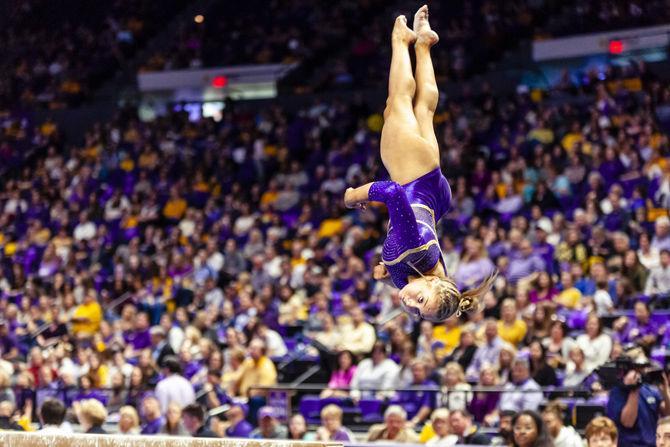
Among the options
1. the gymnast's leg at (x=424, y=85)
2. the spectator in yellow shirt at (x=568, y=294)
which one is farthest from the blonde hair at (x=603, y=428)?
the spectator in yellow shirt at (x=568, y=294)

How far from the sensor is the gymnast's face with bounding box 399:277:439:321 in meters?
5.67

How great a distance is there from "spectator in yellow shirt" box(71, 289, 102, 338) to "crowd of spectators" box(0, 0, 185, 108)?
7.79m

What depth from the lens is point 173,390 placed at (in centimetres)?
981

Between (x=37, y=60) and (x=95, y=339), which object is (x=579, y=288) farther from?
(x=37, y=60)

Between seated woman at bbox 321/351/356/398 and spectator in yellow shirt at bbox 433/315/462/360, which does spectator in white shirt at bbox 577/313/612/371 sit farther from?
seated woman at bbox 321/351/356/398

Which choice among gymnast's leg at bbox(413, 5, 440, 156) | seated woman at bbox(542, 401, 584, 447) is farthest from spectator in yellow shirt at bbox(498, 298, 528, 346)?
gymnast's leg at bbox(413, 5, 440, 156)

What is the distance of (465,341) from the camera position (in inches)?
394

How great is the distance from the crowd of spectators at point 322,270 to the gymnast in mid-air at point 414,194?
115 centimetres

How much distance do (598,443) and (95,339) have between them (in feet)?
26.4

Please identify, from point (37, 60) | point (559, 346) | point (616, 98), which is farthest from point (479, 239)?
point (37, 60)

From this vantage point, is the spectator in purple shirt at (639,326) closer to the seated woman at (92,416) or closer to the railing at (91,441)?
the seated woman at (92,416)

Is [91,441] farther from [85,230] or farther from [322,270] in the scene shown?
[85,230]

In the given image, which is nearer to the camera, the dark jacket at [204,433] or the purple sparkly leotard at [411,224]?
the purple sparkly leotard at [411,224]

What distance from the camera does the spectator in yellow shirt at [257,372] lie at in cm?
1045
